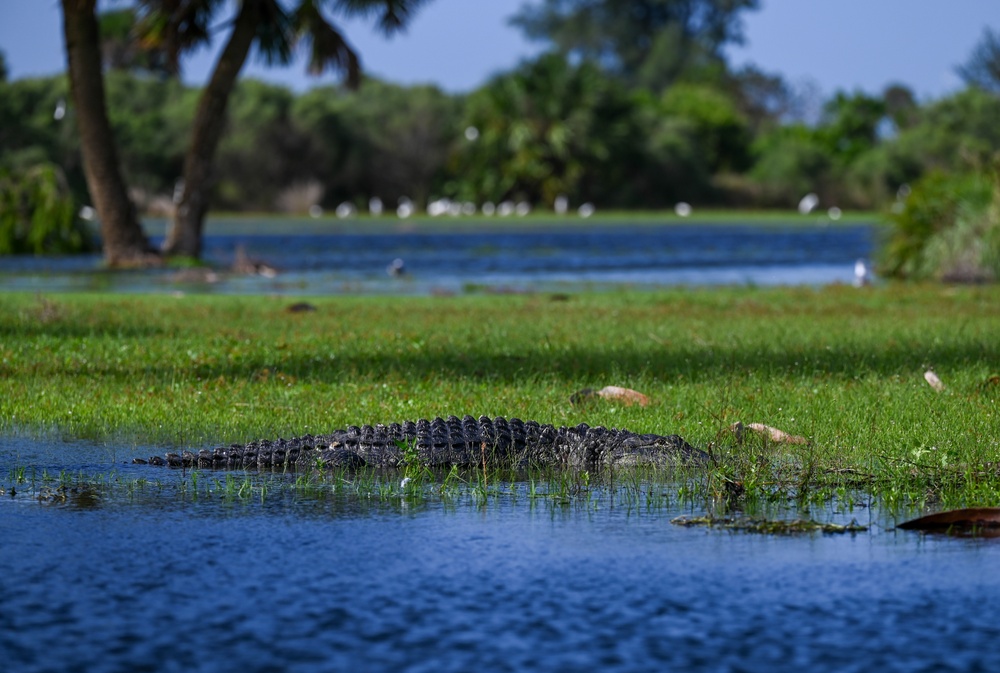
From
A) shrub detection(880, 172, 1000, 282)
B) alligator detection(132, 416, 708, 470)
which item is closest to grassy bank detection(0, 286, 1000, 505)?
alligator detection(132, 416, 708, 470)

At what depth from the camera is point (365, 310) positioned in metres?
16.2

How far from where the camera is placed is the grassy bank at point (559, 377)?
7.54 m

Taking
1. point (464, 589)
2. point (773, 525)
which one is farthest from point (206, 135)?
point (464, 589)

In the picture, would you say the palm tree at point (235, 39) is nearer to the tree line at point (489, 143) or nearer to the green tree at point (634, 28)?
the tree line at point (489, 143)

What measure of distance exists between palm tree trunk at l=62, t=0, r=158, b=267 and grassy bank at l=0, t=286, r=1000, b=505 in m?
8.99

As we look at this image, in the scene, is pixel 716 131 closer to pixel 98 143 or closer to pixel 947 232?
pixel 947 232

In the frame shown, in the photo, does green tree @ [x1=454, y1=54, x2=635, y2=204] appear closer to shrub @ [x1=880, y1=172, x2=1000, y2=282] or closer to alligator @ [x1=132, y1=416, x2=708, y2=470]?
shrub @ [x1=880, y1=172, x2=1000, y2=282]

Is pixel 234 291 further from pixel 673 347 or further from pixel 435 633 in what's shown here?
pixel 435 633

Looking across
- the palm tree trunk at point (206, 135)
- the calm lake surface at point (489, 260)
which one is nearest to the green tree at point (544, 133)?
the calm lake surface at point (489, 260)

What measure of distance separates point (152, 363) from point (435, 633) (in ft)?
22.5

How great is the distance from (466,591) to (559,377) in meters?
5.17

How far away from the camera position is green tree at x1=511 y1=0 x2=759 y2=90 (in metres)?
121

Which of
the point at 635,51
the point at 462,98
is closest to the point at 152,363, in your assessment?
the point at 462,98

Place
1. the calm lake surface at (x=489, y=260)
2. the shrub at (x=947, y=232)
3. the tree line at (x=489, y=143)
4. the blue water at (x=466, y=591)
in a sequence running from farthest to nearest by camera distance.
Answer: the tree line at (x=489, y=143), the calm lake surface at (x=489, y=260), the shrub at (x=947, y=232), the blue water at (x=466, y=591)
